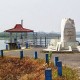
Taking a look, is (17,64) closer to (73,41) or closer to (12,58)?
(12,58)

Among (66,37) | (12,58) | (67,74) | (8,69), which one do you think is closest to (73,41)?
(66,37)

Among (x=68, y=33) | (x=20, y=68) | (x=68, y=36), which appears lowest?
(x=20, y=68)

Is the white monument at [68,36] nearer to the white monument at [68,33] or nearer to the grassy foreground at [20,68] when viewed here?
the white monument at [68,33]

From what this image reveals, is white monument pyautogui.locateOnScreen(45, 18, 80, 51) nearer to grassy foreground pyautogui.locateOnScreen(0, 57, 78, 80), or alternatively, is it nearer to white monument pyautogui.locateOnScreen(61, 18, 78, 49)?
white monument pyautogui.locateOnScreen(61, 18, 78, 49)

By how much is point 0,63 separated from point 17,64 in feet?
5.46

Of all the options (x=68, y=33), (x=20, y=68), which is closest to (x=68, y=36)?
(x=68, y=33)

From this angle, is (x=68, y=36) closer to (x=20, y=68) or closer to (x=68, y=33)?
(x=68, y=33)

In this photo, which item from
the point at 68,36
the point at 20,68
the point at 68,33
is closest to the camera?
the point at 20,68

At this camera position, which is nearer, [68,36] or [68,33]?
[68,33]

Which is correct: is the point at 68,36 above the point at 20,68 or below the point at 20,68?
above

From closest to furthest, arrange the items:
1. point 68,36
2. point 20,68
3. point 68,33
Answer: point 20,68 < point 68,33 < point 68,36

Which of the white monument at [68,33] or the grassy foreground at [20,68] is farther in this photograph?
the white monument at [68,33]

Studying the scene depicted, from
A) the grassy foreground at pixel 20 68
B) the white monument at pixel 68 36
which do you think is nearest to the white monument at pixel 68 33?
the white monument at pixel 68 36

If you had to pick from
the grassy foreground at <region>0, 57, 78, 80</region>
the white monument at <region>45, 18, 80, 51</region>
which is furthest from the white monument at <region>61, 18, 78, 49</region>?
the grassy foreground at <region>0, 57, 78, 80</region>
